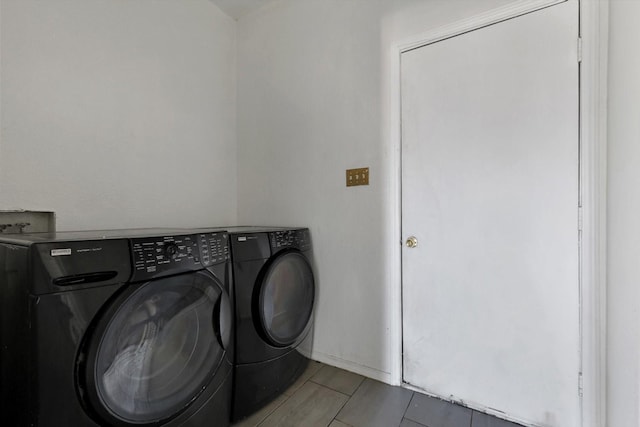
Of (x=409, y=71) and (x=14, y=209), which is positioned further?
(x=409, y=71)

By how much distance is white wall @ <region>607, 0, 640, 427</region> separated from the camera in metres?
1.11

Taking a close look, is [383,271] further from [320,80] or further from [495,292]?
[320,80]

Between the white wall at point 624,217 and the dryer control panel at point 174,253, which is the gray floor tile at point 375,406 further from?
the dryer control panel at point 174,253

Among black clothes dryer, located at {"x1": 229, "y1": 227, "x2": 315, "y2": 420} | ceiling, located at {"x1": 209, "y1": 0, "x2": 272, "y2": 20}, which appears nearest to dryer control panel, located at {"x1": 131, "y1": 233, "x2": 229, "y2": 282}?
black clothes dryer, located at {"x1": 229, "y1": 227, "x2": 315, "y2": 420}

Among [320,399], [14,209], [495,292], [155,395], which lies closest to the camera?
[155,395]

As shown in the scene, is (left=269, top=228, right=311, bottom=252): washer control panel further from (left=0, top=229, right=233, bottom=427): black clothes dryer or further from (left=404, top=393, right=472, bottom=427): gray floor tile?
(left=404, top=393, right=472, bottom=427): gray floor tile

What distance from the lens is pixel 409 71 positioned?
5.42ft

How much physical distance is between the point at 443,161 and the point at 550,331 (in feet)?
3.17

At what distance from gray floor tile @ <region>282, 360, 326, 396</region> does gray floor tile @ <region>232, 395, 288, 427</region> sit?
0.19 feet

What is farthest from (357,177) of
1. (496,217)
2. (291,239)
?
(496,217)

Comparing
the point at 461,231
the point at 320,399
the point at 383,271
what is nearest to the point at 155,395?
the point at 320,399

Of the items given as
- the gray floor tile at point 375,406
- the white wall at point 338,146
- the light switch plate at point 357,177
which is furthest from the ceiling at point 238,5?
the gray floor tile at point 375,406

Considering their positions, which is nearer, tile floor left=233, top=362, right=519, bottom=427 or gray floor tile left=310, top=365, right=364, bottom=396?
tile floor left=233, top=362, right=519, bottom=427

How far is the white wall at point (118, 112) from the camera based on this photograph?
1329 millimetres
